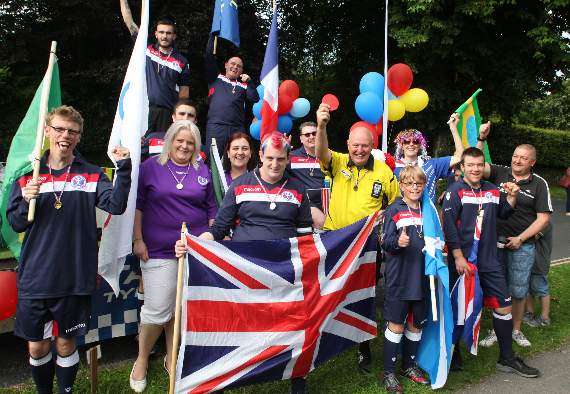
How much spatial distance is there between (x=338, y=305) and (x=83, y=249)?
1891 mm

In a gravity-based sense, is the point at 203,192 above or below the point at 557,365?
above

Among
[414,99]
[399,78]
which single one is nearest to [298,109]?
[399,78]

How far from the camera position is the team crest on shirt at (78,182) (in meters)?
3.30

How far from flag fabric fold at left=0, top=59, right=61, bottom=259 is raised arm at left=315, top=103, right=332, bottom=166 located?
1.92 meters

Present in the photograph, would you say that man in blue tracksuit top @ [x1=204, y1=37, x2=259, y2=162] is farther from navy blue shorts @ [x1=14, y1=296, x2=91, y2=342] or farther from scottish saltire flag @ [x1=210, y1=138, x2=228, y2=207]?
navy blue shorts @ [x1=14, y1=296, x2=91, y2=342]

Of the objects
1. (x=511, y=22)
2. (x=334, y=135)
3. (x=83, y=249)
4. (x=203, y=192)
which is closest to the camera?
(x=83, y=249)

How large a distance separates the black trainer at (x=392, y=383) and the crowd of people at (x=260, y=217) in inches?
0.4

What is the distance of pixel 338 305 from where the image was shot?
3.98 meters

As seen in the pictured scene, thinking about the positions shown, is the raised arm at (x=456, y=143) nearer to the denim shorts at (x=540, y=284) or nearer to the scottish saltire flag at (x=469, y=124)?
the scottish saltire flag at (x=469, y=124)

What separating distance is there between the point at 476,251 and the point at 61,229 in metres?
3.27

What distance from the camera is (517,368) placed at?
446cm

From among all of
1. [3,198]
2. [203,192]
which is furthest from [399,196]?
[3,198]

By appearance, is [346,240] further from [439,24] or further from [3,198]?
[439,24]

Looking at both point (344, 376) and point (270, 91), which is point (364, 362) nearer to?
point (344, 376)
